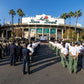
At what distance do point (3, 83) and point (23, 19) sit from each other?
44365mm

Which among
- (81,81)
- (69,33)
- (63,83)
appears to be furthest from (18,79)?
(69,33)

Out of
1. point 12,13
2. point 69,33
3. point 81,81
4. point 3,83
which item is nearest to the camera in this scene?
point 3,83

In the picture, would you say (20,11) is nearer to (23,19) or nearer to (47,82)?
(23,19)

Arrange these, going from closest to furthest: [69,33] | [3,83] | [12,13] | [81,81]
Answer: [3,83], [81,81], [69,33], [12,13]

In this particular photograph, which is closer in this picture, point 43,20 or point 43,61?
point 43,61

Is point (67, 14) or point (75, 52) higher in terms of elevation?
point (67, 14)

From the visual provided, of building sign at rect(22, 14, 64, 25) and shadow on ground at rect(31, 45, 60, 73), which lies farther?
building sign at rect(22, 14, 64, 25)

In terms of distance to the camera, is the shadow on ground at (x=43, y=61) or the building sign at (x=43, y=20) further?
the building sign at (x=43, y=20)

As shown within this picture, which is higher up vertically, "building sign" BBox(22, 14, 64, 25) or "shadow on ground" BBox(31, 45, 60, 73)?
"building sign" BBox(22, 14, 64, 25)

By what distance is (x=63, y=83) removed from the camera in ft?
13.7

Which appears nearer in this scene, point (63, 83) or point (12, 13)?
point (63, 83)

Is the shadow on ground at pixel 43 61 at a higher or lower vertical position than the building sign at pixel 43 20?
lower

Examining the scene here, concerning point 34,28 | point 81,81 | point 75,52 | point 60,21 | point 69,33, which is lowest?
point 81,81

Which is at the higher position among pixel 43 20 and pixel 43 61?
pixel 43 20
